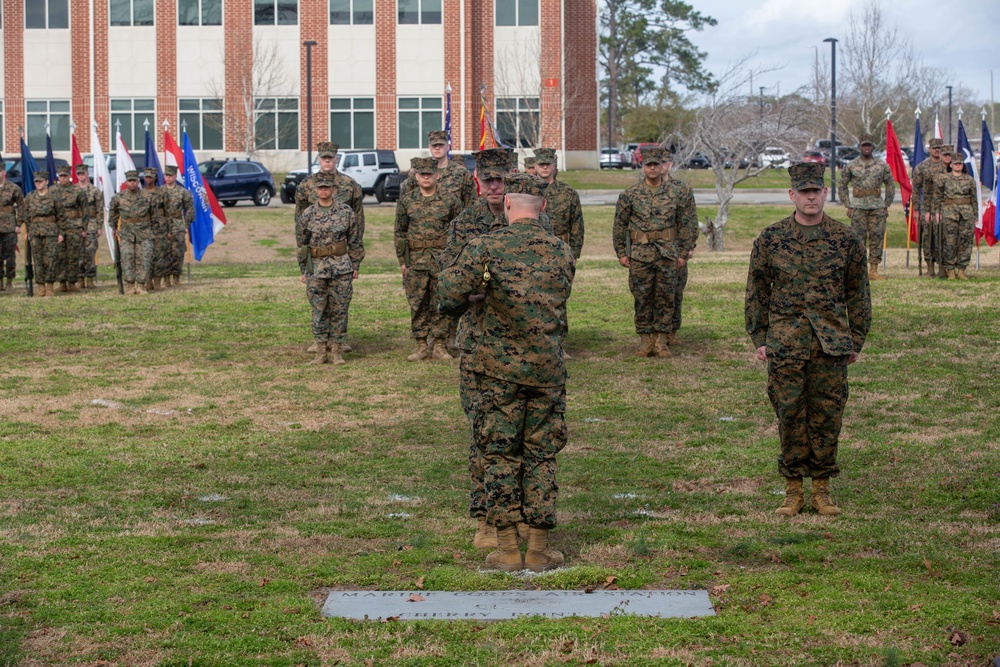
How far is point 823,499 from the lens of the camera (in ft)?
26.8

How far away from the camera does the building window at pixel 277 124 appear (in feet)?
177

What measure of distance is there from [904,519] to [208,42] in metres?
49.4

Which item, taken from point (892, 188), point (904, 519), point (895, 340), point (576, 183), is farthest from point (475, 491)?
point (576, 183)

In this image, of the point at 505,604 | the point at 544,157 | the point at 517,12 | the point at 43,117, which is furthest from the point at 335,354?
the point at 43,117

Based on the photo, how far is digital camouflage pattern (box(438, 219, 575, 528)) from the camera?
695cm

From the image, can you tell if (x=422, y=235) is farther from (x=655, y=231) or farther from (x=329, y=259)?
(x=655, y=231)

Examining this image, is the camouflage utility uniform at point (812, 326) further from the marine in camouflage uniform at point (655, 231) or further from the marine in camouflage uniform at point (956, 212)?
the marine in camouflage uniform at point (956, 212)

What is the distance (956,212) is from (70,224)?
14161 mm

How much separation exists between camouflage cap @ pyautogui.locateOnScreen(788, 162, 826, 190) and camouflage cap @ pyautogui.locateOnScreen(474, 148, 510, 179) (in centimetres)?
174

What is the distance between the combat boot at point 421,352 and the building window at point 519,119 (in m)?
37.9

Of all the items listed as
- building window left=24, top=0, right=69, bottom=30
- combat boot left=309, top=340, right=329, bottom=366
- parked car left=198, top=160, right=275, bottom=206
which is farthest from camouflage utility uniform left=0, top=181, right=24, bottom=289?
building window left=24, top=0, right=69, bottom=30

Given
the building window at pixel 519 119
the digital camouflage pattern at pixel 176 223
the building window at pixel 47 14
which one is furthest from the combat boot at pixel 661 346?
the building window at pixel 47 14

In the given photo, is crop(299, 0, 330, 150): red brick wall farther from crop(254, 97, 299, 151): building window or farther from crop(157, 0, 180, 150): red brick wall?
crop(157, 0, 180, 150): red brick wall

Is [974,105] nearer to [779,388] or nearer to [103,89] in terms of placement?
[103,89]
